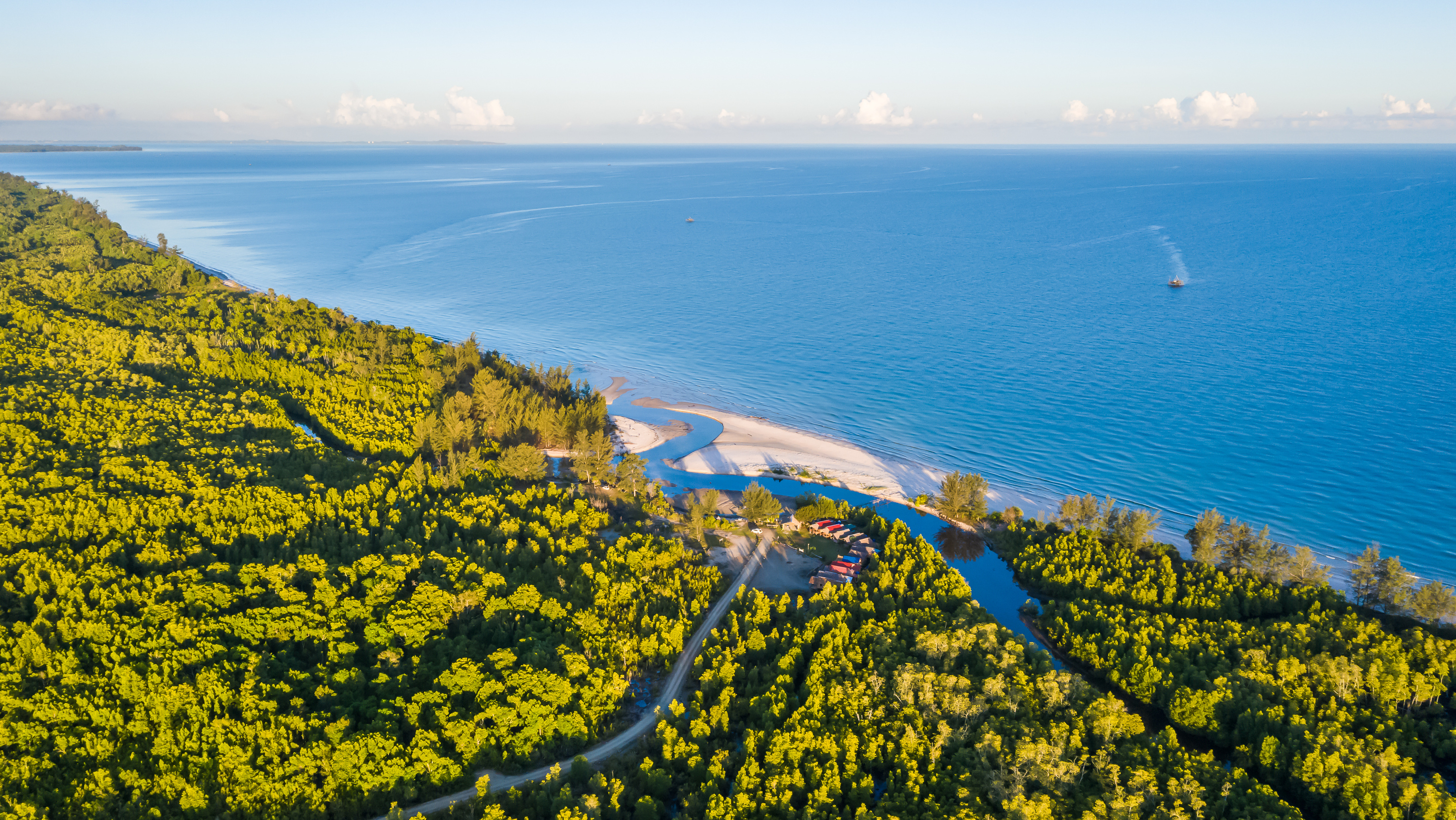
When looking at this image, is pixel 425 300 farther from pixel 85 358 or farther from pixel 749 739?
pixel 749 739

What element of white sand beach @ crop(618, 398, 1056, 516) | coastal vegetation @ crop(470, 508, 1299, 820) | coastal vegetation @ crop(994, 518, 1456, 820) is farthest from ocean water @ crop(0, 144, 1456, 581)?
coastal vegetation @ crop(470, 508, 1299, 820)

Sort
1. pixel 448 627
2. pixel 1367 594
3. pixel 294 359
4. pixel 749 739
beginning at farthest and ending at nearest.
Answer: pixel 294 359 < pixel 1367 594 < pixel 448 627 < pixel 749 739

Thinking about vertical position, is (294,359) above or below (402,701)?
above

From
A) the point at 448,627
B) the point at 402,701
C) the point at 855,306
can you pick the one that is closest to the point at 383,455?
the point at 448,627

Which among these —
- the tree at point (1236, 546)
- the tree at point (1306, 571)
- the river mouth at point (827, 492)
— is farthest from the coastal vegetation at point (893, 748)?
the tree at point (1236, 546)

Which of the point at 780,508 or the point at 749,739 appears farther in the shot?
the point at 780,508

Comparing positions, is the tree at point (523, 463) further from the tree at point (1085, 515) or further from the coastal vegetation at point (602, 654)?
the tree at point (1085, 515)

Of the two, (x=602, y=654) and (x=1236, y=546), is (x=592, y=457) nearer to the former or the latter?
(x=602, y=654)
